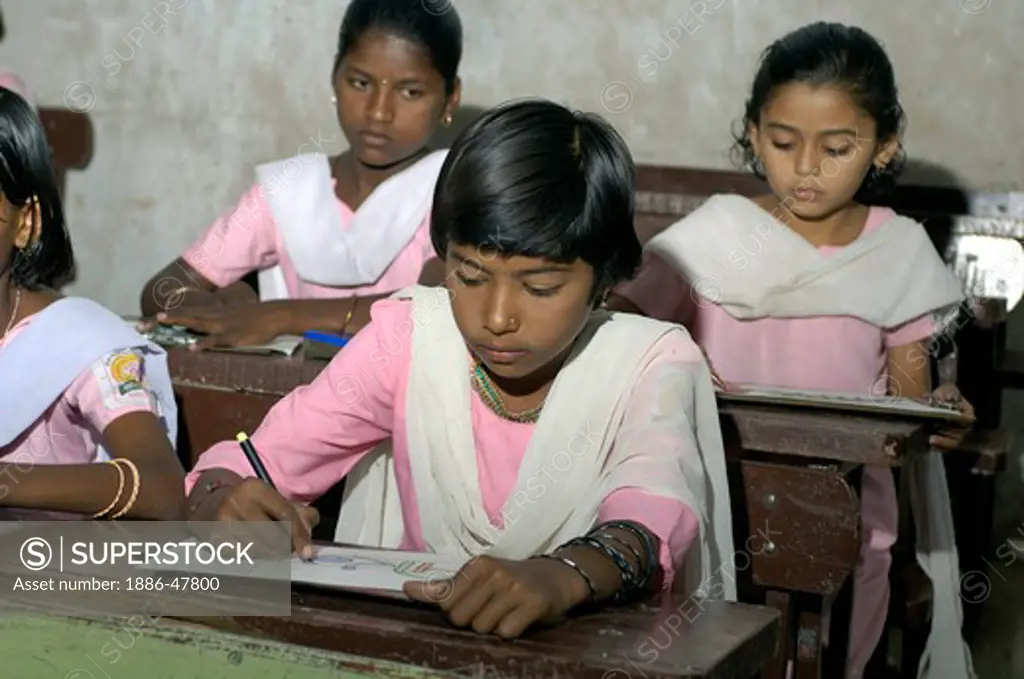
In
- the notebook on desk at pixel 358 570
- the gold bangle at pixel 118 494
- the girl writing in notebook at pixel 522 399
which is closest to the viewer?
the notebook on desk at pixel 358 570

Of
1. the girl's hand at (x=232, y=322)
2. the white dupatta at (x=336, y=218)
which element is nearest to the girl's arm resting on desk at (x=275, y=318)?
the girl's hand at (x=232, y=322)

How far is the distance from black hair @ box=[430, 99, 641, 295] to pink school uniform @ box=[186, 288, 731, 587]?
184 millimetres

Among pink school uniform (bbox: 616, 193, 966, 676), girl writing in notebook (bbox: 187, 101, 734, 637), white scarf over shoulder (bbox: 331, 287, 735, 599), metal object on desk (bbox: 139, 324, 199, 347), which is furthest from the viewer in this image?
pink school uniform (bbox: 616, 193, 966, 676)

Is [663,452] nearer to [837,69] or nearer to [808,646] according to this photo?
[808,646]

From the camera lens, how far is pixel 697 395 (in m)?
2.38

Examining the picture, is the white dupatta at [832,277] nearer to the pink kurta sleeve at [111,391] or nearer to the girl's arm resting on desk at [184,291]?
the girl's arm resting on desk at [184,291]

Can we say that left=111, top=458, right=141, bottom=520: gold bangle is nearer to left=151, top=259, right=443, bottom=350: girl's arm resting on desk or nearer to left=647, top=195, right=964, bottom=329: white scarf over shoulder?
left=151, top=259, right=443, bottom=350: girl's arm resting on desk

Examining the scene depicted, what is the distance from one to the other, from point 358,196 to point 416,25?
435 mm

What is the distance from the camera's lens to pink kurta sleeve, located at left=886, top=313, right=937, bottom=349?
3494mm

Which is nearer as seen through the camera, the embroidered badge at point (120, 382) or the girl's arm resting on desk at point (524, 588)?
the girl's arm resting on desk at point (524, 588)

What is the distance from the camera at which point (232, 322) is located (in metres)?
3.30

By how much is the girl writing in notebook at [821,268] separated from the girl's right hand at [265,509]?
141 centimetres

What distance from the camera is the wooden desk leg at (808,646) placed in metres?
2.67

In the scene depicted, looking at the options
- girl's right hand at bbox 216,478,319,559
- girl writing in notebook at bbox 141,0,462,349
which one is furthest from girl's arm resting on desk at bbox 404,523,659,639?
girl writing in notebook at bbox 141,0,462,349
